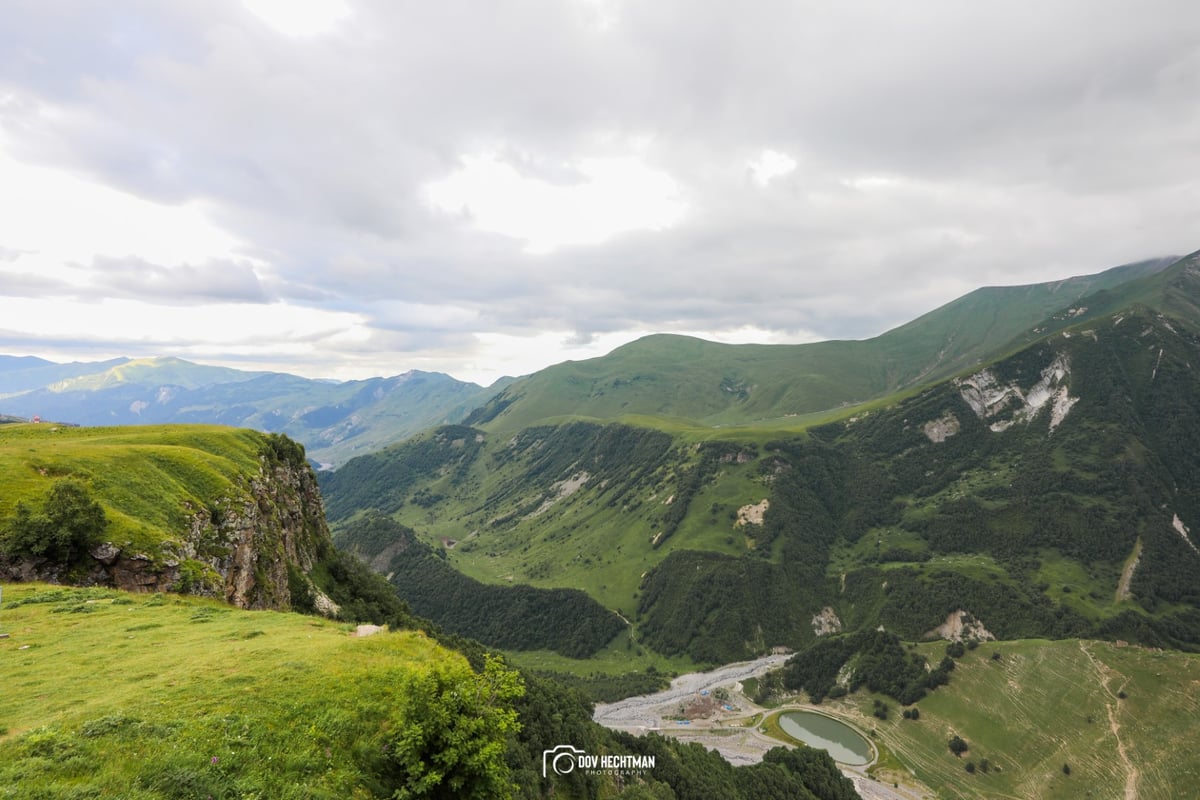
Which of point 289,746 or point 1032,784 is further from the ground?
point 289,746

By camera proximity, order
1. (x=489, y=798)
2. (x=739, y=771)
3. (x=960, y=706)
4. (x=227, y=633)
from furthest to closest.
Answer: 1. (x=960, y=706)
2. (x=739, y=771)
3. (x=227, y=633)
4. (x=489, y=798)

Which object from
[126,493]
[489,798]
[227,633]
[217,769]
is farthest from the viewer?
[126,493]

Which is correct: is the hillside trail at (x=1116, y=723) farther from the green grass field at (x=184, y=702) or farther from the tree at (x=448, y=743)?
the tree at (x=448, y=743)

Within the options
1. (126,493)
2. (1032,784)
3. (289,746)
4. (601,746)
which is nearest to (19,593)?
(126,493)

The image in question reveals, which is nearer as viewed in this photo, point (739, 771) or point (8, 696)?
point (8, 696)

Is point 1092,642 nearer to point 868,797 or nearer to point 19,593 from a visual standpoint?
point 868,797

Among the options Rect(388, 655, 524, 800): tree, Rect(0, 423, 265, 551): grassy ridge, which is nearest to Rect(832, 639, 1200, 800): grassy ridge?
Rect(388, 655, 524, 800): tree

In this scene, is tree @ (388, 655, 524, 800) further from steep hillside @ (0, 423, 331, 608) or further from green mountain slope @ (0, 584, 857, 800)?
steep hillside @ (0, 423, 331, 608)

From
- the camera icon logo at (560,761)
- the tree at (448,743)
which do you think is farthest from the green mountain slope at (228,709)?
the camera icon logo at (560,761)
